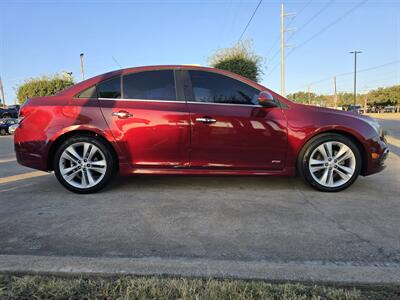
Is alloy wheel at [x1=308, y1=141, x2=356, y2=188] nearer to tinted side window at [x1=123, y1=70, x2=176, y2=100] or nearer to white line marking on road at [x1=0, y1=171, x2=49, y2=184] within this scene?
tinted side window at [x1=123, y1=70, x2=176, y2=100]

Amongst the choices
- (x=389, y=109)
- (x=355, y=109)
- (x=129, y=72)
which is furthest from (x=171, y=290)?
(x=389, y=109)

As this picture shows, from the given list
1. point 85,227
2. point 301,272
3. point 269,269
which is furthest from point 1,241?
point 301,272

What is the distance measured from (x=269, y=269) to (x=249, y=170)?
2064 millimetres

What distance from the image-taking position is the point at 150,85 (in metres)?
4.16

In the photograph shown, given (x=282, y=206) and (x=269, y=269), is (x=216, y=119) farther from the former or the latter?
(x=269, y=269)

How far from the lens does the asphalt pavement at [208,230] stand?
7.04ft

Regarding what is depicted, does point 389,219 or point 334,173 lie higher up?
point 334,173

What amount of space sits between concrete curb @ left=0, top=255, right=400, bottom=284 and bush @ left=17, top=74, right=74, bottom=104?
34063 millimetres

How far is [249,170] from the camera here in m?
4.09

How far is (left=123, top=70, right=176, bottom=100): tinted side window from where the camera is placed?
4117mm

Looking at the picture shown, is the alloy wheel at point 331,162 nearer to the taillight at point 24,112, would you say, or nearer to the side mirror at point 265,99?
the side mirror at point 265,99

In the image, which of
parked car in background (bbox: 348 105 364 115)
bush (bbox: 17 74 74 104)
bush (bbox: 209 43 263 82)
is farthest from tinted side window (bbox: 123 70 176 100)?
bush (bbox: 17 74 74 104)

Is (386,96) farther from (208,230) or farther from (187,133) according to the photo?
(208,230)

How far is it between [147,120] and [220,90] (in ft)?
3.28
